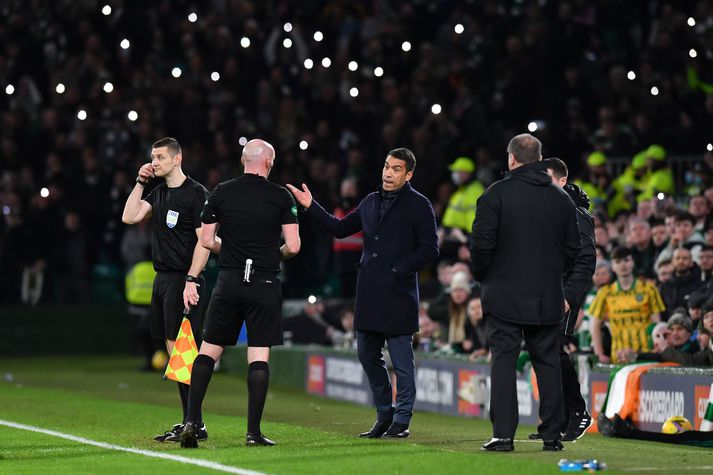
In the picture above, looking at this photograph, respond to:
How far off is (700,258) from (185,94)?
451 inches

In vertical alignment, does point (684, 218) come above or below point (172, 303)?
above

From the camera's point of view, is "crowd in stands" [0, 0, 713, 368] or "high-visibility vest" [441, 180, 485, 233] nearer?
"high-visibility vest" [441, 180, 485, 233]

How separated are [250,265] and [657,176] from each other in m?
9.32

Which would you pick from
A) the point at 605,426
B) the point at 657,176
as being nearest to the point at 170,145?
the point at 605,426

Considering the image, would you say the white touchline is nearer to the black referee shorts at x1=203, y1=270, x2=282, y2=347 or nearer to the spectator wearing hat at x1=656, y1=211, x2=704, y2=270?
the black referee shorts at x1=203, y1=270, x2=282, y2=347

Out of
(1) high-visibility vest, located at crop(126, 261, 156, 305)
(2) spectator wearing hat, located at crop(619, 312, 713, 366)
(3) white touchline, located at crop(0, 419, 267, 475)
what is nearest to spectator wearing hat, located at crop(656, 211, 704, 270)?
(2) spectator wearing hat, located at crop(619, 312, 713, 366)

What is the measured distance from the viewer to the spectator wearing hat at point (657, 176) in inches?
731

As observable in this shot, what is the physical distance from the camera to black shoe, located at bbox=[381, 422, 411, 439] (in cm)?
1138

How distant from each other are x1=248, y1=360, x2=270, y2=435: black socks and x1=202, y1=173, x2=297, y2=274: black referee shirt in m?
0.65

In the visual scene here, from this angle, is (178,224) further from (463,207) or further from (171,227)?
(463,207)

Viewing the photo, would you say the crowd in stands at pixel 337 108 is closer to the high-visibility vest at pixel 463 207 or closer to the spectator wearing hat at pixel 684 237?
the high-visibility vest at pixel 463 207

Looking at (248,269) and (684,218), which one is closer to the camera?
(248,269)

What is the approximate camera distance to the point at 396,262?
11383 mm

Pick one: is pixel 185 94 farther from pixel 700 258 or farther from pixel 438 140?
pixel 700 258
